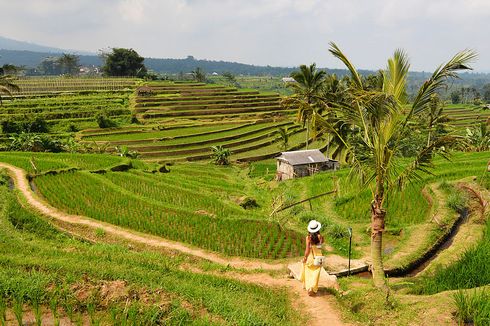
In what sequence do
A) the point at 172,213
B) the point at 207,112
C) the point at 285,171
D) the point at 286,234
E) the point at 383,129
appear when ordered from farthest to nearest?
1. the point at 207,112
2. the point at 285,171
3. the point at 172,213
4. the point at 286,234
5. the point at 383,129

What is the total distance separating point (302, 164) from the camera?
26.6 meters

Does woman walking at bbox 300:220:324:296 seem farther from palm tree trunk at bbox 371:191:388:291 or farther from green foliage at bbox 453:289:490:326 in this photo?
green foliage at bbox 453:289:490:326

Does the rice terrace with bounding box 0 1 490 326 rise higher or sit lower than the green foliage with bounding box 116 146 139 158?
higher

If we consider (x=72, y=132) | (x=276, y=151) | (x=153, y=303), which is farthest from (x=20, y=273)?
(x=72, y=132)

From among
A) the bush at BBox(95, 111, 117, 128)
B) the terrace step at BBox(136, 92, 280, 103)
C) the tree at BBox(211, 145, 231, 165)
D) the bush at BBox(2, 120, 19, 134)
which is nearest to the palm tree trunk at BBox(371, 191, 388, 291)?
the tree at BBox(211, 145, 231, 165)

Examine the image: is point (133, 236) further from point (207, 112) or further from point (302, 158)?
point (207, 112)

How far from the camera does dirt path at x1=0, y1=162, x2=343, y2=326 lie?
680 centimetres

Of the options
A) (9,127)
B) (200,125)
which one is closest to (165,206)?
(9,127)

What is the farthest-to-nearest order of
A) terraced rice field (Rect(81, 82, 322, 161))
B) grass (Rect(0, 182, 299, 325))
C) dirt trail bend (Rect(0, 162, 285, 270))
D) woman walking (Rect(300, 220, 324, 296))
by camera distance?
terraced rice field (Rect(81, 82, 322, 161))
dirt trail bend (Rect(0, 162, 285, 270))
woman walking (Rect(300, 220, 324, 296))
grass (Rect(0, 182, 299, 325))

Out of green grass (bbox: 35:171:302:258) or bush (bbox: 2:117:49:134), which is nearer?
green grass (bbox: 35:171:302:258)

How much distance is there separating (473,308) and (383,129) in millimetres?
3147

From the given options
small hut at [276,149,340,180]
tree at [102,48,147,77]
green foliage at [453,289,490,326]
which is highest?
tree at [102,48,147,77]

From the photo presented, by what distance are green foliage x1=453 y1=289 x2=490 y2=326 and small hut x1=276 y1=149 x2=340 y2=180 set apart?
67.7 feet

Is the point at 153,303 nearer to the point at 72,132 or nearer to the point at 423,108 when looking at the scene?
the point at 423,108
